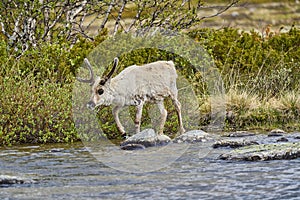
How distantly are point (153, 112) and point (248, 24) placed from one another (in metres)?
48.5

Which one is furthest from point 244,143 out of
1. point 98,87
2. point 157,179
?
point 157,179

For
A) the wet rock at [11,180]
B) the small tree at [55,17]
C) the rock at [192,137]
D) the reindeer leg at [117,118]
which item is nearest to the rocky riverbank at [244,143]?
the rock at [192,137]

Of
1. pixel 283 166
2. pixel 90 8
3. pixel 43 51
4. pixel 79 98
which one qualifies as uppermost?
pixel 90 8

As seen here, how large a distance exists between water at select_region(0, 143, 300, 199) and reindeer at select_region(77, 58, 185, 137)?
6.42ft

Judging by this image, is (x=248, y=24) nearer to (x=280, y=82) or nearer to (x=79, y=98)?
(x=280, y=82)

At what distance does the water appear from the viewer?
7.61 meters

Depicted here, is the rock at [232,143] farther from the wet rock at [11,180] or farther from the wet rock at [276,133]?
the wet rock at [11,180]

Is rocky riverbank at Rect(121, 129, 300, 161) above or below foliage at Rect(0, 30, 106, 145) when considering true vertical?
below

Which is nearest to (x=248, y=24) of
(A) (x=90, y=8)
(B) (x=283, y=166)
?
(A) (x=90, y=8)

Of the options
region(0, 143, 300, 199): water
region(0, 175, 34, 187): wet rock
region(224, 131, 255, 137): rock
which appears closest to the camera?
region(0, 143, 300, 199): water

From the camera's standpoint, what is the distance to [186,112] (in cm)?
1470

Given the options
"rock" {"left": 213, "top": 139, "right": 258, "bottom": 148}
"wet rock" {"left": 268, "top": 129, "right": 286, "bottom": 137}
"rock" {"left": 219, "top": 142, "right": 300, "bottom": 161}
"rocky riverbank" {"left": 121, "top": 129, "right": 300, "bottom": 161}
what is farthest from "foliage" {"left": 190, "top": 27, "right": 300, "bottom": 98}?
"rock" {"left": 219, "top": 142, "right": 300, "bottom": 161}

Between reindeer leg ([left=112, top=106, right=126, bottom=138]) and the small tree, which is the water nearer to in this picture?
reindeer leg ([left=112, top=106, right=126, bottom=138])

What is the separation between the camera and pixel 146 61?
50.0 feet
